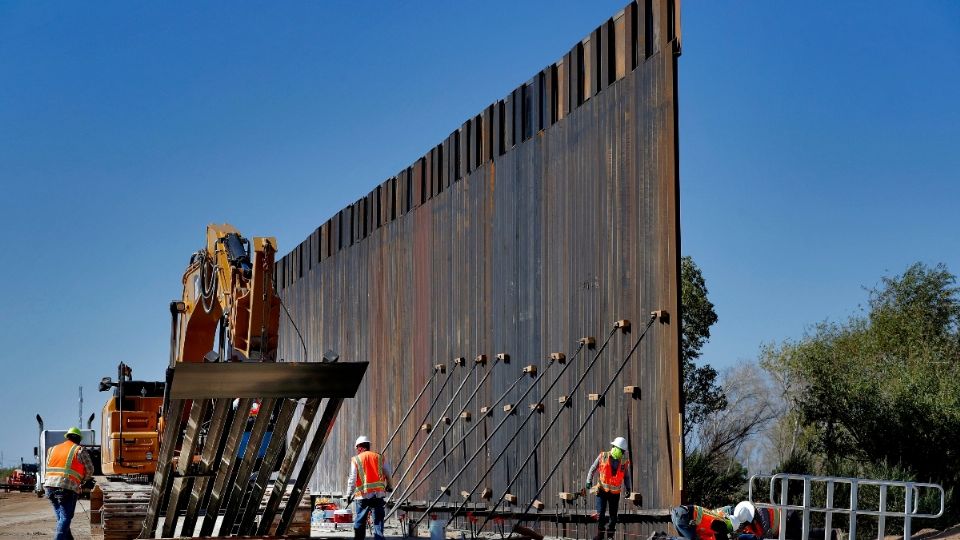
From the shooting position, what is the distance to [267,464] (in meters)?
15.9

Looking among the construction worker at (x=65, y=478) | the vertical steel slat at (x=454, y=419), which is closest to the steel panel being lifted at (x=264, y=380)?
the construction worker at (x=65, y=478)

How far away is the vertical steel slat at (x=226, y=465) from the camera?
14539mm

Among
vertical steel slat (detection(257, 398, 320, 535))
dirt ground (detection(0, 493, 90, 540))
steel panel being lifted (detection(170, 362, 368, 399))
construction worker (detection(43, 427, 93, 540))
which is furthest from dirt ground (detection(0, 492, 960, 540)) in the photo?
steel panel being lifted (detection(170, 362, 368, 399))

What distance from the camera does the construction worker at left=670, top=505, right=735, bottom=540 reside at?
43.4 ft

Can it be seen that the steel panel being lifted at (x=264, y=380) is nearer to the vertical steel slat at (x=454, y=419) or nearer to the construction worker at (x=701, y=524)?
the construction worker at (x=701, y=524)

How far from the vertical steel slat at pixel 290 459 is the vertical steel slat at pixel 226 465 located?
66 centimetres

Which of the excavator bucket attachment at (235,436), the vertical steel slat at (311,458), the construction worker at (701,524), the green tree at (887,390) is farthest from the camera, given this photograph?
the green tree at (887,390)

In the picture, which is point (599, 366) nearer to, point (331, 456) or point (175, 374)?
point (175, 374)

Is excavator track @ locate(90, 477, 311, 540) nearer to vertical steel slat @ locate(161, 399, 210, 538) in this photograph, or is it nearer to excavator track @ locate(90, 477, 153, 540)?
excavator track @ locate(90, 477, 153, 540)

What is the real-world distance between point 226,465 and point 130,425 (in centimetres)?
1041

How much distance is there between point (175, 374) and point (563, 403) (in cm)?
818

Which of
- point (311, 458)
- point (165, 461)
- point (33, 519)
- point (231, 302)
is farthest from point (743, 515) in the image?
point (33, 519)

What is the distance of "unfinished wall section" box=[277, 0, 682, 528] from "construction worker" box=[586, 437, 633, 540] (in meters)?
0.36

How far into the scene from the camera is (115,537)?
1752 centimetres
